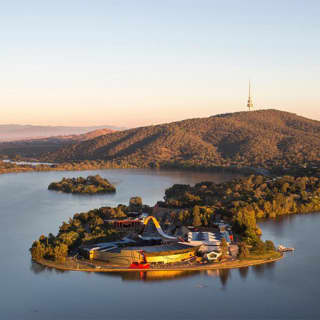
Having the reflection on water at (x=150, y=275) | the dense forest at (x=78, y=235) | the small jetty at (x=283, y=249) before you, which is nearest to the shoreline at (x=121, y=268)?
the reflection on water at (x=150, y=275)

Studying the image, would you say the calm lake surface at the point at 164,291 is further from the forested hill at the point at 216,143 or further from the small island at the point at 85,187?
the forested hill at the point at 216,143

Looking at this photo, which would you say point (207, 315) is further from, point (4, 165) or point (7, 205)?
point (4, 165)

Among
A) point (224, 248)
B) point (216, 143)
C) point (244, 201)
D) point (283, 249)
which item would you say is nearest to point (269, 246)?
point (283, 249)

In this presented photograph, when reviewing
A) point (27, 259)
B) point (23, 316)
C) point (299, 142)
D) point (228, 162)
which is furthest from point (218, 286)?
point (299, 142)

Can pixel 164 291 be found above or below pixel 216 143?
below

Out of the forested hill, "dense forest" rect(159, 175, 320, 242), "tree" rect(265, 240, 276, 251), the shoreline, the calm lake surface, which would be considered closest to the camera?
the calm lake surface

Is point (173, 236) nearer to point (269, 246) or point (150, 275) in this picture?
point (269, 246)

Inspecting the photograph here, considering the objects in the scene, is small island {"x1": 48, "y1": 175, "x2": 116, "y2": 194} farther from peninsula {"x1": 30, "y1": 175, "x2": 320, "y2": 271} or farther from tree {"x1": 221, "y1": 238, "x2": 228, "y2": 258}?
tree {"x1": 221, "y1": 238, "x2": 228, "y2": 258}

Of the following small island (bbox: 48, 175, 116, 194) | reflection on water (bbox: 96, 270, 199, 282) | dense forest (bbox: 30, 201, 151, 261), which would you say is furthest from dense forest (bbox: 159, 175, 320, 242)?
small island (bbox: 48, 175, 116, 194)

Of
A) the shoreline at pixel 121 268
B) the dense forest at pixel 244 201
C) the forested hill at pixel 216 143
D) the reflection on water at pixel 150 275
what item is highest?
the forested hill at pixel 216 143
